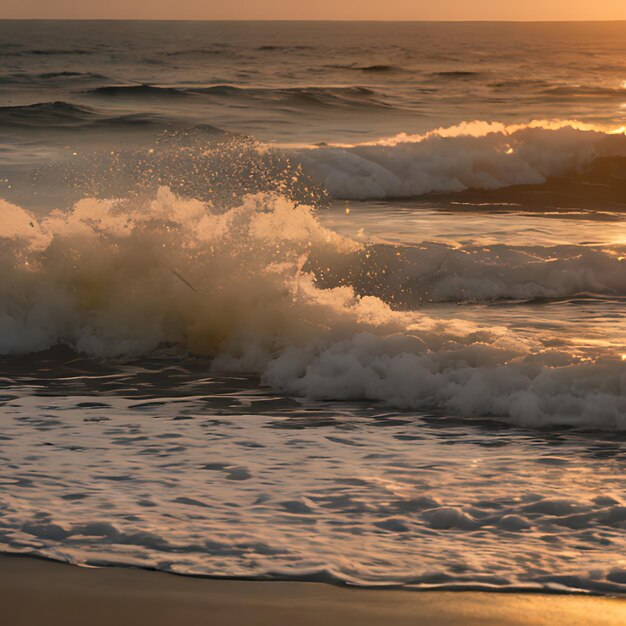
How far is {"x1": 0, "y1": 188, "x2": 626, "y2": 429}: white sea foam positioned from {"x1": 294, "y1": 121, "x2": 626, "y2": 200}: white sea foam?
9673mm

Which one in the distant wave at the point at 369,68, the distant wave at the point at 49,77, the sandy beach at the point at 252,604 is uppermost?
the distant wave at the point at 369,68

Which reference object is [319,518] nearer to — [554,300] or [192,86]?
[554,300]

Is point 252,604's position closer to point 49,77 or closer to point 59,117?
point 59,117

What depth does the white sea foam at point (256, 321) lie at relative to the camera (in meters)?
7.37

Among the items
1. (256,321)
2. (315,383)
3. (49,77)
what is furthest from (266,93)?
(315,383)

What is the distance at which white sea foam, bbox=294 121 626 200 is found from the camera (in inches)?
838

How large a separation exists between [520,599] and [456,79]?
181 ft

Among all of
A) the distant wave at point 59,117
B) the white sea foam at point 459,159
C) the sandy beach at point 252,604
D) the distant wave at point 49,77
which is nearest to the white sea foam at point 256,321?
the sandy beach at point 252,604

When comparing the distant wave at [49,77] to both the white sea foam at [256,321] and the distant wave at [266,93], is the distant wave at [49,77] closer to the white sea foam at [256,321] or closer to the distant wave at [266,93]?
the distant wave at [266,93]

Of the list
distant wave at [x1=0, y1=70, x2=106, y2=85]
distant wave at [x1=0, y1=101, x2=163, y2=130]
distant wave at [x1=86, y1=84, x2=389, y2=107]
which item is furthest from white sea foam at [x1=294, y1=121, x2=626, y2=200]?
distant wave at [x1=0, y1=70, x2=106, y2=85]

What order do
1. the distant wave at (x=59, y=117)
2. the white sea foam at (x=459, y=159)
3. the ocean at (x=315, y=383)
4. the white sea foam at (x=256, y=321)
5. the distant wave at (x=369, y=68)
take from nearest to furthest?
the ocean at (x=315, y=383) < the white sea foam at (x=256, y=321) < the white sea foam at (x=459, y=159) < the distant wave at (x=59, y=117) < the distant wave at (x=369, y=68)

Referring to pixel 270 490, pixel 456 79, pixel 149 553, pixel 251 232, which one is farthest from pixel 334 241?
pixel 456 79

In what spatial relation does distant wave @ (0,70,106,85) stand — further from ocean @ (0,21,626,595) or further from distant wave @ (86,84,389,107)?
ocean @ (0,21,626,595)

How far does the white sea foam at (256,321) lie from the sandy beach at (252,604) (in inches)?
107
